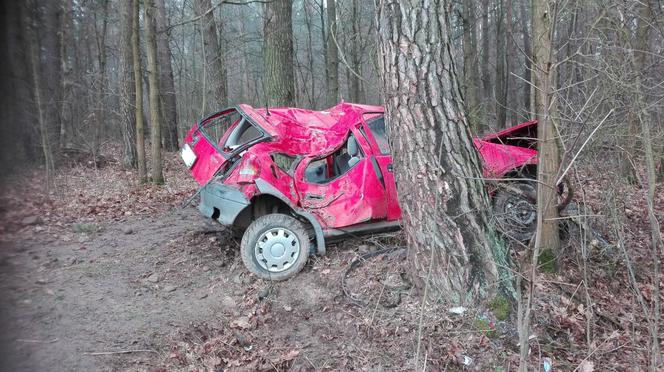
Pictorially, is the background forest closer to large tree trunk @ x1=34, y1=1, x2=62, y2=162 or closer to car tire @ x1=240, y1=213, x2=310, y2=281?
large tree trunk @ x1=34, y1=1, x2=62, y2=162

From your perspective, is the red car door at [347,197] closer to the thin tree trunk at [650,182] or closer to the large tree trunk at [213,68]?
the thin tree trunk at [650,182]

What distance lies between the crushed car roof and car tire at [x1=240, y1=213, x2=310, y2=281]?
985 mm

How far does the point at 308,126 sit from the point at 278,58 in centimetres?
301

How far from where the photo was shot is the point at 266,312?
4.33 m

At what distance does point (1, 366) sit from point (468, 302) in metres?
3.34

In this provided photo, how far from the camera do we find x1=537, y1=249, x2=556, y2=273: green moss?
466 centimetres

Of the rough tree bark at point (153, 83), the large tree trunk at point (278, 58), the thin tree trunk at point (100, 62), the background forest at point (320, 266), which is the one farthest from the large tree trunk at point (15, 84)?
the rough tree bark at point (153, 83)

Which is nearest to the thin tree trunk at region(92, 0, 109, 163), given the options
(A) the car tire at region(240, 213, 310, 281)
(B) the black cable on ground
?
(A) the car tire at region(240, 213, 310, 281)

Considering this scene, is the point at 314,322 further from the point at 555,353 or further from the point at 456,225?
the point at 555,353

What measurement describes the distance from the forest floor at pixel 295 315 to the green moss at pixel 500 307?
0.02 meters

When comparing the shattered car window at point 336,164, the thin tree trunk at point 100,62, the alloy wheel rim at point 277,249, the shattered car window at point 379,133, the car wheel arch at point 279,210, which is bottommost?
the alloy wheel rim at point 277,249

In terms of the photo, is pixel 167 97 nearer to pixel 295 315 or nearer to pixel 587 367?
pixel 295 315

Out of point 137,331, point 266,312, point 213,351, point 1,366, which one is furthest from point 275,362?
point 1,366

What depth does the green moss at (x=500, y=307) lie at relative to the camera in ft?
12.1
